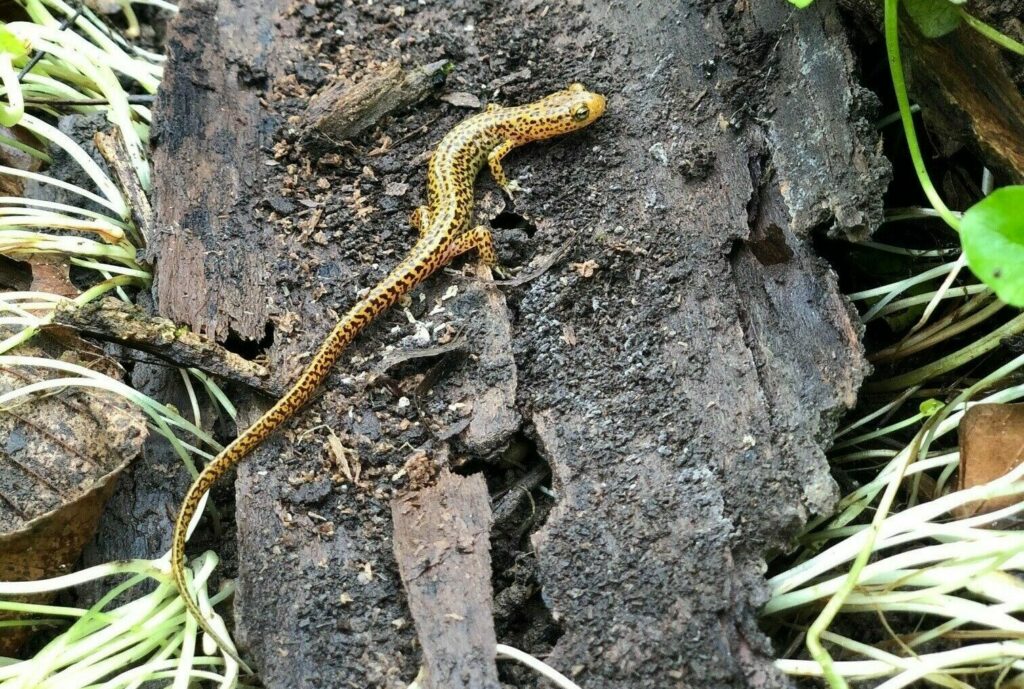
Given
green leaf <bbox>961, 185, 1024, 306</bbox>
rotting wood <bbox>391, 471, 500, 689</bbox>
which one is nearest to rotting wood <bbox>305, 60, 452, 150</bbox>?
rotting wood <bbox>391, 471, 500, 689</bbox>

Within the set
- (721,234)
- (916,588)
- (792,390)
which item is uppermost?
(721,234)

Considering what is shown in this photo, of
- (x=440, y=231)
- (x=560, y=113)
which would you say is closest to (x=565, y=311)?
(x=440, y=231)

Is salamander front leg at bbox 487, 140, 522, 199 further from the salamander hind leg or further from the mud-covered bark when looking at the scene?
the salamander hind leg

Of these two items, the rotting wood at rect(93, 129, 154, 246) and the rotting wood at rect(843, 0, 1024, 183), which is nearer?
the rotting wood at rect(843, 0, 1024, 183)

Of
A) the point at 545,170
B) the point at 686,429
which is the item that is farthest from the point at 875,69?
the point at 686,429

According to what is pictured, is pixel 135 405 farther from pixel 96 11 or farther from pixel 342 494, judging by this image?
pixel 96 11

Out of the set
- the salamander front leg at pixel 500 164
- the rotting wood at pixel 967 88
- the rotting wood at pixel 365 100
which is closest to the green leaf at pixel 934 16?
the rotting wood at pixel 967 88

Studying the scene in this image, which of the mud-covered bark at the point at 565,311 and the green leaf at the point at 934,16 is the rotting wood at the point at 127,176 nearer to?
the mud-covered bark at the point at 565,311
